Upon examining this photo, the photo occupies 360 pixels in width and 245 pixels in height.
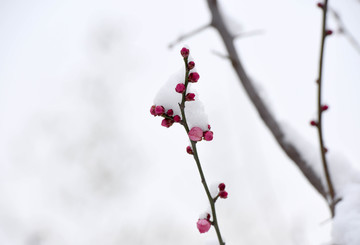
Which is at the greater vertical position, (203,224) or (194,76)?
(194,76)

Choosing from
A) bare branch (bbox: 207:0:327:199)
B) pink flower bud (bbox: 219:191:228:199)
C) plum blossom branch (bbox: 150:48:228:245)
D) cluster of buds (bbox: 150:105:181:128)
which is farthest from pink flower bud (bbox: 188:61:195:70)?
bare branch (bbox: 207:0:327:199)

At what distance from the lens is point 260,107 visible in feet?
5.08

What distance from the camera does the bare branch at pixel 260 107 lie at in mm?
1388

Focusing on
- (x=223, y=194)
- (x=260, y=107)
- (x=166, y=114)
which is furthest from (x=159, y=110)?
(x=260, y=107)

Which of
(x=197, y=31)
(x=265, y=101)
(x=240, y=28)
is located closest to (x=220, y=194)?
(x=265, y=101)

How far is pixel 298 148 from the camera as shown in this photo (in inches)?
56.9

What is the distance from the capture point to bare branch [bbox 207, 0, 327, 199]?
1388 millimetres

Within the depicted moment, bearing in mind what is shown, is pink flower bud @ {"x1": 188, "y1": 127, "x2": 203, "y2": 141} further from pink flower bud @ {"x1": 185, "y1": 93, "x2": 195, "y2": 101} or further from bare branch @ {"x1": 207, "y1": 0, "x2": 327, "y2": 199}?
bare branch @ {"x1": 207, "y1": 0, "x2": 327, "y2": 199}

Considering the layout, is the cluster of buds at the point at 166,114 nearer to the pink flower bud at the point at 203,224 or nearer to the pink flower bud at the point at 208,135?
the pink flower bud at the point at 208,135

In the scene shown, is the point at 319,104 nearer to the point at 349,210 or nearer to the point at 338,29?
the point at 349,210

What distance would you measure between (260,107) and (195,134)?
1.00 meters

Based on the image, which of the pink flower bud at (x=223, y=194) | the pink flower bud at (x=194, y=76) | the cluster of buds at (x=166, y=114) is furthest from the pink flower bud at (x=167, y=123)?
the pink flower bud at (x=223, y=194)

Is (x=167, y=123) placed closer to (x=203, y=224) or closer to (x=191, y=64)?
(x=191, y=64)

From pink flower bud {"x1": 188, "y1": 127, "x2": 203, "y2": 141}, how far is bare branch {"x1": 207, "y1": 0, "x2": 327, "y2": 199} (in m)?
0.94
